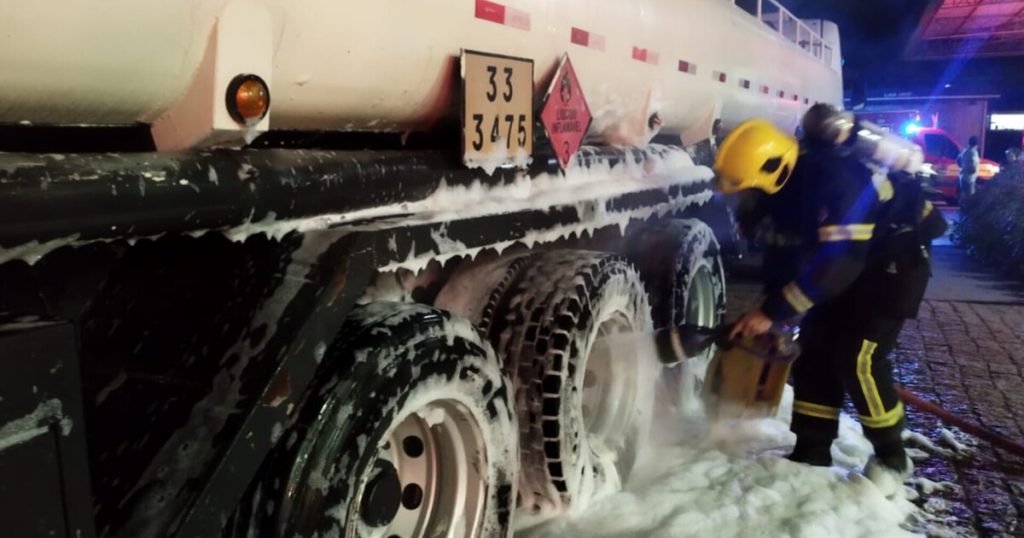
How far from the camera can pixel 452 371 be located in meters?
2.35

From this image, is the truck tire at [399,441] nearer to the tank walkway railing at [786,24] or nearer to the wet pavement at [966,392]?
the wet pavement at [966,392]

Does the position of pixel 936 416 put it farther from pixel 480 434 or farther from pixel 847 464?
pixel 480 434

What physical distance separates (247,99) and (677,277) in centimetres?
322

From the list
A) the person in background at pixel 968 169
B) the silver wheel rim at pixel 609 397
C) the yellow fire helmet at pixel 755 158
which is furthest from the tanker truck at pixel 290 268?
the person in background at pixel 968 169

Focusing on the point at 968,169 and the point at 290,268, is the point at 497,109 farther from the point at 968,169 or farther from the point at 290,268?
the point at 968,169

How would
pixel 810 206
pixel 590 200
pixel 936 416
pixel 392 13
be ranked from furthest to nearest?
pixel 936 416, pixel 810 206, pixel 590 200, pixel 392 13

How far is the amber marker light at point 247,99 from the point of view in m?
1.86

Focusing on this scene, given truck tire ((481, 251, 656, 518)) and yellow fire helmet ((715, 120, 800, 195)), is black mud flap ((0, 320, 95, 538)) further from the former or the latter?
yellow fire helmet ((715, 120, 800, 195))

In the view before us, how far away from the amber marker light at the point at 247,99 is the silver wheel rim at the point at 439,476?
1.06 metres

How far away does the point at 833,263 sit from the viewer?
3.69m

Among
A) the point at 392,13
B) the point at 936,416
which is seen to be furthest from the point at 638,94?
the point at 936,416

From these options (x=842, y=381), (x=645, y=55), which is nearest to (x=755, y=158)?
(x=645, y=55)

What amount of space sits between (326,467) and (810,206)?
2.72 m

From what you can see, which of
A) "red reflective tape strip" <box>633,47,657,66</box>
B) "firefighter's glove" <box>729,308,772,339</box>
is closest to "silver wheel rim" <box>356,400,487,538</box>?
"firefighter's glove" <box>729,308,772,339</box>
